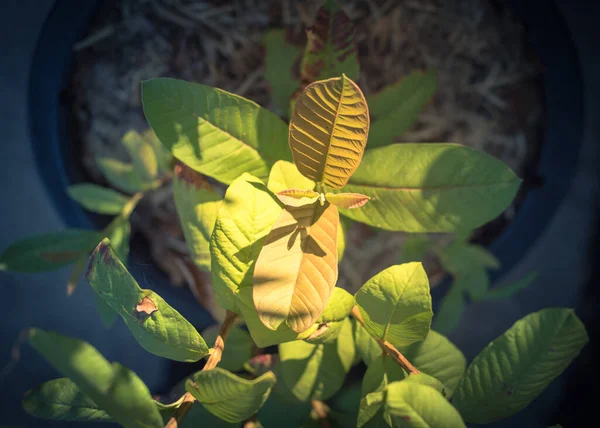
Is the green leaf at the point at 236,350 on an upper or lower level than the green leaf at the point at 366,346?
lower

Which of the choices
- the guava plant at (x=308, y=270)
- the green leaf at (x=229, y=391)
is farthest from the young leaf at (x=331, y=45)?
the green leaf at (x=229, y=391)

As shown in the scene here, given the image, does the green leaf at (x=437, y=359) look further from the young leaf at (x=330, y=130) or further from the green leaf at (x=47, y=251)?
the green leaf at (x=47, y=251)

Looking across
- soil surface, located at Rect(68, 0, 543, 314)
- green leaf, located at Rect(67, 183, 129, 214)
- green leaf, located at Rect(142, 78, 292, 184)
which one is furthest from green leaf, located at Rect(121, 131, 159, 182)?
green leaf, located at Rect(142, 78, 292, 184)

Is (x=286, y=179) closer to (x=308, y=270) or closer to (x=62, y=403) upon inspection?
(x=308, y=270)

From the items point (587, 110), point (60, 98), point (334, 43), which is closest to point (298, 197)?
point (334, 43)

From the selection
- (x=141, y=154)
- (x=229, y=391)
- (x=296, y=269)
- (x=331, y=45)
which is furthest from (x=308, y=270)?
(x=141, y=154)

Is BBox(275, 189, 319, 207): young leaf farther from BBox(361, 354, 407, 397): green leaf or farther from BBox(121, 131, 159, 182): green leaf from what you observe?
BBox(121, 131, 159, 182): green leaf
